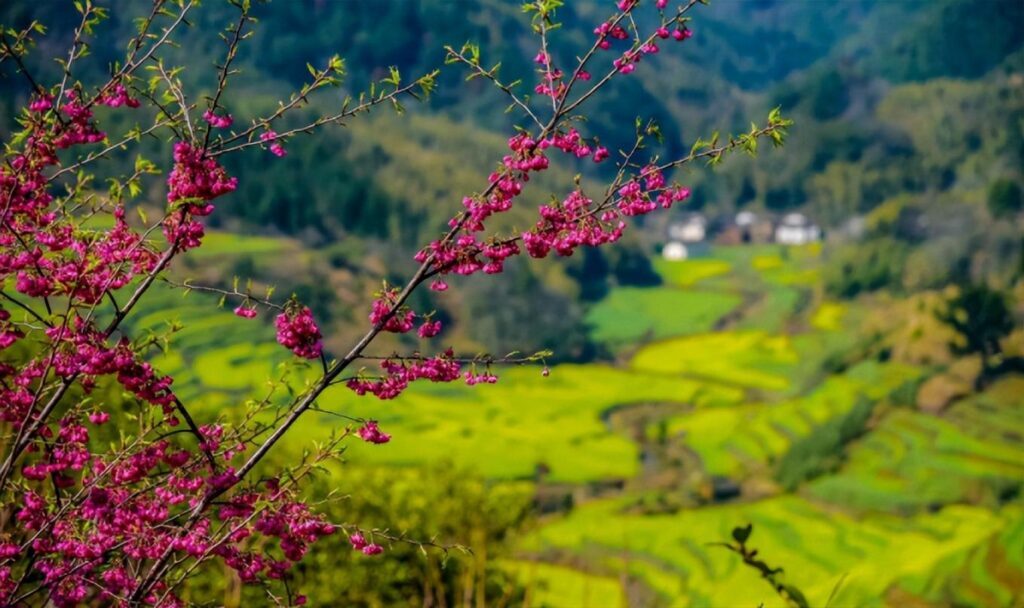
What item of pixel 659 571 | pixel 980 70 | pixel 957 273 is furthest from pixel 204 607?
pixel 980 70

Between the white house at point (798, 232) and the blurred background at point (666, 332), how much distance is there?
0.93 feet

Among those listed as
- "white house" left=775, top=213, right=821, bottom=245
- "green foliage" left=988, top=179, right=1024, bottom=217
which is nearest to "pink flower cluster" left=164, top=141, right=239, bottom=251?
"green foliage" left=988, top=179, right=1024, bottom=217

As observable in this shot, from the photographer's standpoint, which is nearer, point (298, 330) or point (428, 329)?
point (298, 330)

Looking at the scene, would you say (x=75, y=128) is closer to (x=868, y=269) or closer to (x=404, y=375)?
(x=404, y=375)

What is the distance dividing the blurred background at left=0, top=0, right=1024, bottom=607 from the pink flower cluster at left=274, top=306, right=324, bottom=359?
16 centimetres

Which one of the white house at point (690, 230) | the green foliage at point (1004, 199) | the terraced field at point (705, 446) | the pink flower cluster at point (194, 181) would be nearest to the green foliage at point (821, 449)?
the terraced field at point (705, 446)

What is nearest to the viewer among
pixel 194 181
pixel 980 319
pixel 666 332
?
pixel 194 181

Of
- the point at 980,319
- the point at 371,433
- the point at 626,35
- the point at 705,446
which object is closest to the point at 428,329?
the point at 371,433

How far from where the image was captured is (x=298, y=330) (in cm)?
500

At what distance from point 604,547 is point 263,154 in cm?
6026

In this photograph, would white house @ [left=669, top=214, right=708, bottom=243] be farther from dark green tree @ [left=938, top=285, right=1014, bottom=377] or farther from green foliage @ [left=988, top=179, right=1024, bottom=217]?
dark green tree @ [left=938, top=285, right=1014, bottom=377]

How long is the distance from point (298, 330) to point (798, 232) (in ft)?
395

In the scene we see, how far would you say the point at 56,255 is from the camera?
5.27 metres

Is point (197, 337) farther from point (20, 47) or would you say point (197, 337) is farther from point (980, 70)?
point (980, 70)
